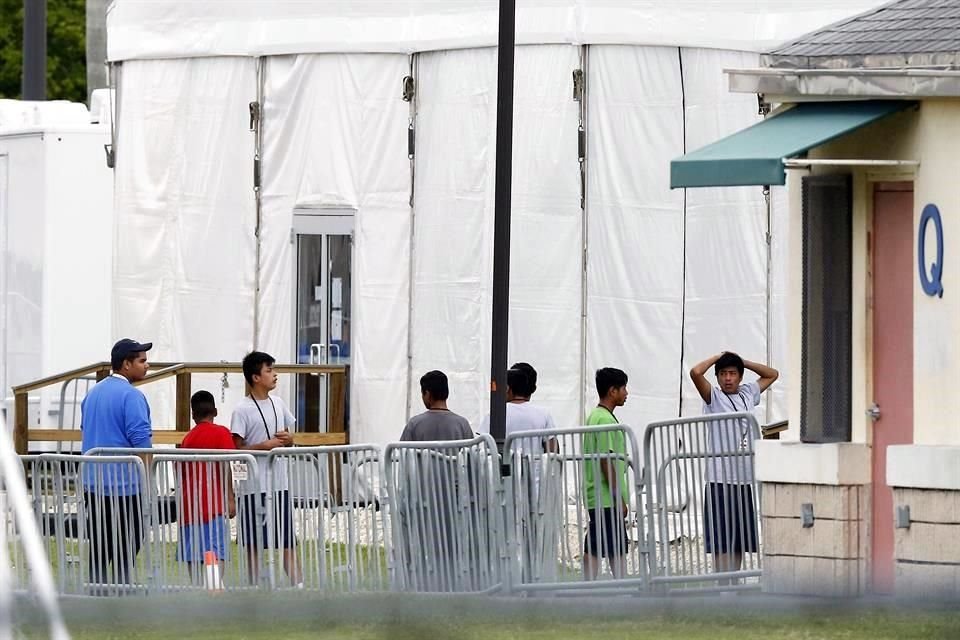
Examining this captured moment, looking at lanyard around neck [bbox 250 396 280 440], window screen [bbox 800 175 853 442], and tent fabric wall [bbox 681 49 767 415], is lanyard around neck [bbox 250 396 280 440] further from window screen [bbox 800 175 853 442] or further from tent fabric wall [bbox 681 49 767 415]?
tent fabric wall [bbox 681 49 767 415]

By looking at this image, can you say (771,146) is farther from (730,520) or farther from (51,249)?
(51,249)

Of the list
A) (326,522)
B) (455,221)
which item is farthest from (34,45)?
(326,522)

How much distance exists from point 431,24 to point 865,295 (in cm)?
1095

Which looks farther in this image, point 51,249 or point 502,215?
point 51,249

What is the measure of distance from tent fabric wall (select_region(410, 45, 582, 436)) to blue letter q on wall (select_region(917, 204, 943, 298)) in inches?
402

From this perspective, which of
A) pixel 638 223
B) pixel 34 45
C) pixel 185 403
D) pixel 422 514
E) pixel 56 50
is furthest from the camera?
pixel 56 50

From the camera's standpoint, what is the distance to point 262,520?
1479cm

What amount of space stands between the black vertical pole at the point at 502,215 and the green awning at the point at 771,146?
3.70m

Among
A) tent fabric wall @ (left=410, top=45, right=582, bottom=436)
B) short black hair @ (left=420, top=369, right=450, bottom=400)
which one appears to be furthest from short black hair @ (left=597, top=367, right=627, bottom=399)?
tent fabric wall @ (left=410, top=45, right=582, bottom=436)

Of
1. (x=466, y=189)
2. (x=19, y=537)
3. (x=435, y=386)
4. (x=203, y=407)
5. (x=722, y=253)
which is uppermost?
(x=466, y=189)

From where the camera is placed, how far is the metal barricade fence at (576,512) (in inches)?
575

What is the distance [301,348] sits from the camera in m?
24.2

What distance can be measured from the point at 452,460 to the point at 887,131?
348cm

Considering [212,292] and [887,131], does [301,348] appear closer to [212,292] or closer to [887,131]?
[212,292]
